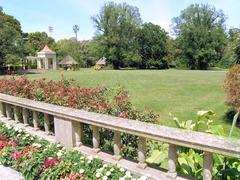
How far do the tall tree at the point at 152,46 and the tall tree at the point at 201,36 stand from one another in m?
4.19

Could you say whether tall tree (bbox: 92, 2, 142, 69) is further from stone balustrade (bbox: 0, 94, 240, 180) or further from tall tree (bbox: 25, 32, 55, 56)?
stone balustrade (bbox: 0, 94, 240, 180)

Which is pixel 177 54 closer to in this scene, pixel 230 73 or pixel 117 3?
pixel 117 3

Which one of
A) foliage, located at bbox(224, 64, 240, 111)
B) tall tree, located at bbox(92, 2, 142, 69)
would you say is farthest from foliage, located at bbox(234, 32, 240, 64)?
tall tree, located at bbox(92, 2, 142, 69)

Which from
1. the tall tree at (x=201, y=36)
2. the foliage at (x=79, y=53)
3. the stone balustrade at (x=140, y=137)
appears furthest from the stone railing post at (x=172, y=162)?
the foliage at (x=79, y=53)

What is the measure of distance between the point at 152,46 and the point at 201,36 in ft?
32.1

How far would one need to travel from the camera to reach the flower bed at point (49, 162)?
288 cm

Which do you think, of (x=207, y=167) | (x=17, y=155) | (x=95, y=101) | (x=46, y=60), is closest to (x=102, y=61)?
(x=46, y=60)

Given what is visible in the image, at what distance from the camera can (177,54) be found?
56.0 m

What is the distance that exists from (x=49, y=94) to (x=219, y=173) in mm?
3260

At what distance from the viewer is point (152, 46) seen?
53.6m

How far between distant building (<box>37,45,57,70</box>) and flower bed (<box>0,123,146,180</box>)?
54.0 meters

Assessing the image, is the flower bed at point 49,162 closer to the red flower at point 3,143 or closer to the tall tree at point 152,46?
the red flower at point 3,143

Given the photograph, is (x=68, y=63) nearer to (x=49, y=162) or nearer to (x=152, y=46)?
(x=152, y=46)

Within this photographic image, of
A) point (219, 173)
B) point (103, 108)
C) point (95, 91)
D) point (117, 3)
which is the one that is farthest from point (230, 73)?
point (117, 3)
